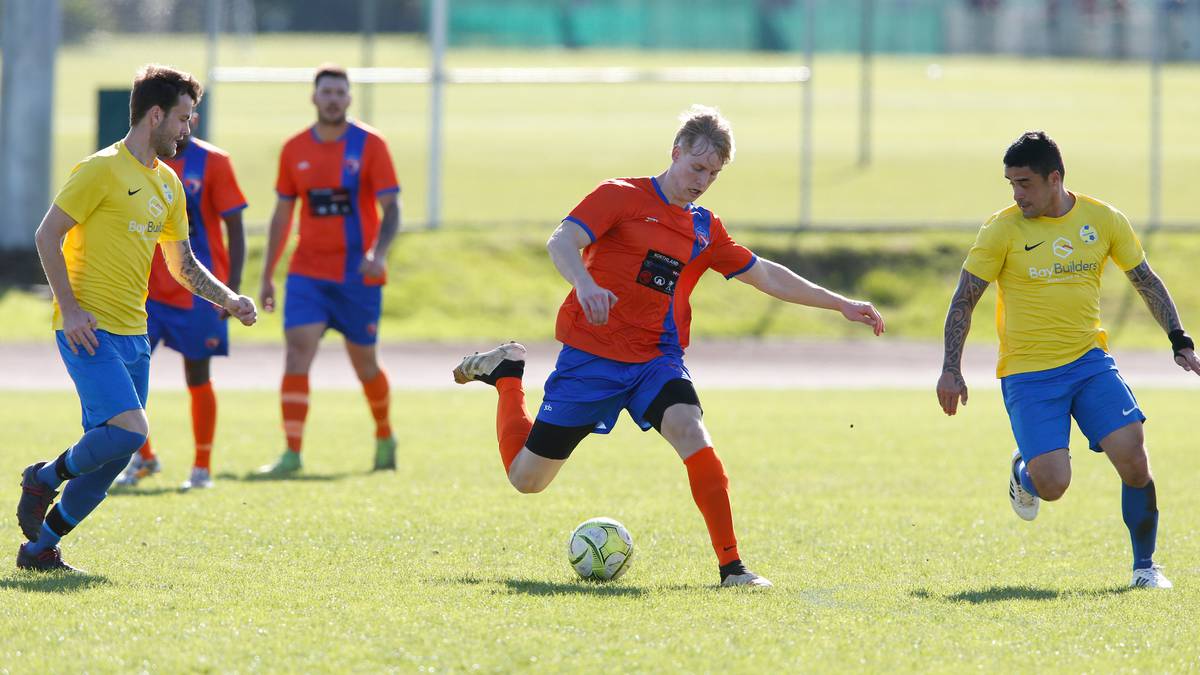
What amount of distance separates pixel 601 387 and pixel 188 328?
400cm

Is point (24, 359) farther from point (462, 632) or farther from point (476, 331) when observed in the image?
point (462, 632)

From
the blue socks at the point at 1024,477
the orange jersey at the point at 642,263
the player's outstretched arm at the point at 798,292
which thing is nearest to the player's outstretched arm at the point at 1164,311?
the blue socks at the point at 1024,477

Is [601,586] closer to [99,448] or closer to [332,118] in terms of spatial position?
[99,448]

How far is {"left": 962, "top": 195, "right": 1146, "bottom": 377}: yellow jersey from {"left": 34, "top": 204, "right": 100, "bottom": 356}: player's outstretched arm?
156 inches

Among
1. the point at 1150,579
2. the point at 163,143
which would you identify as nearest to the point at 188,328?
the point at 163,143

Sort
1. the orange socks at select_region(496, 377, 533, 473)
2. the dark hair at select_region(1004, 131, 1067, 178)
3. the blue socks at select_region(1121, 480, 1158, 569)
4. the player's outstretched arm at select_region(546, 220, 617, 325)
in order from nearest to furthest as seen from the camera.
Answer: the player's outstretched arm at select_region(546, 220, 617, 325), the dark hair at select_region(1004, 131, 1067, 178), the blue socks at select_region(1121, 480, 1158, 569), the orange socks at select_region(496, 377, 533, 473)

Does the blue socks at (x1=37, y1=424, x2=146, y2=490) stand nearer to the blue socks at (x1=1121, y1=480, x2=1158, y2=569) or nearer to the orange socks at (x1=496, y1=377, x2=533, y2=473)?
the orange socks at (x1=496, y1=377, x2=533, y2=473)

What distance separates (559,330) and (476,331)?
13.4m

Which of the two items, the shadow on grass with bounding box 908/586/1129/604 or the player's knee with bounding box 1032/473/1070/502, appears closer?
the shadow on grass with bounding box 908/586/1129/604

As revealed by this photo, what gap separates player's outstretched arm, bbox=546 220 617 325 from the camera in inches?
246

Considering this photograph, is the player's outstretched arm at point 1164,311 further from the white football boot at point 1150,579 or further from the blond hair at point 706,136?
the blond hair at point 706,136

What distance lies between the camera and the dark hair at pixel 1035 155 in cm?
703

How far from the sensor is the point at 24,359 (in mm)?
17812

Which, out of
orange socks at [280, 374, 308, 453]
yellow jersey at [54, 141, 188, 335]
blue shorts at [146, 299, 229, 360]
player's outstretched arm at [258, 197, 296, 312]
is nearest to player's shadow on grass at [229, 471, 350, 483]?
orange socks at [280, 374, 308, 453]
